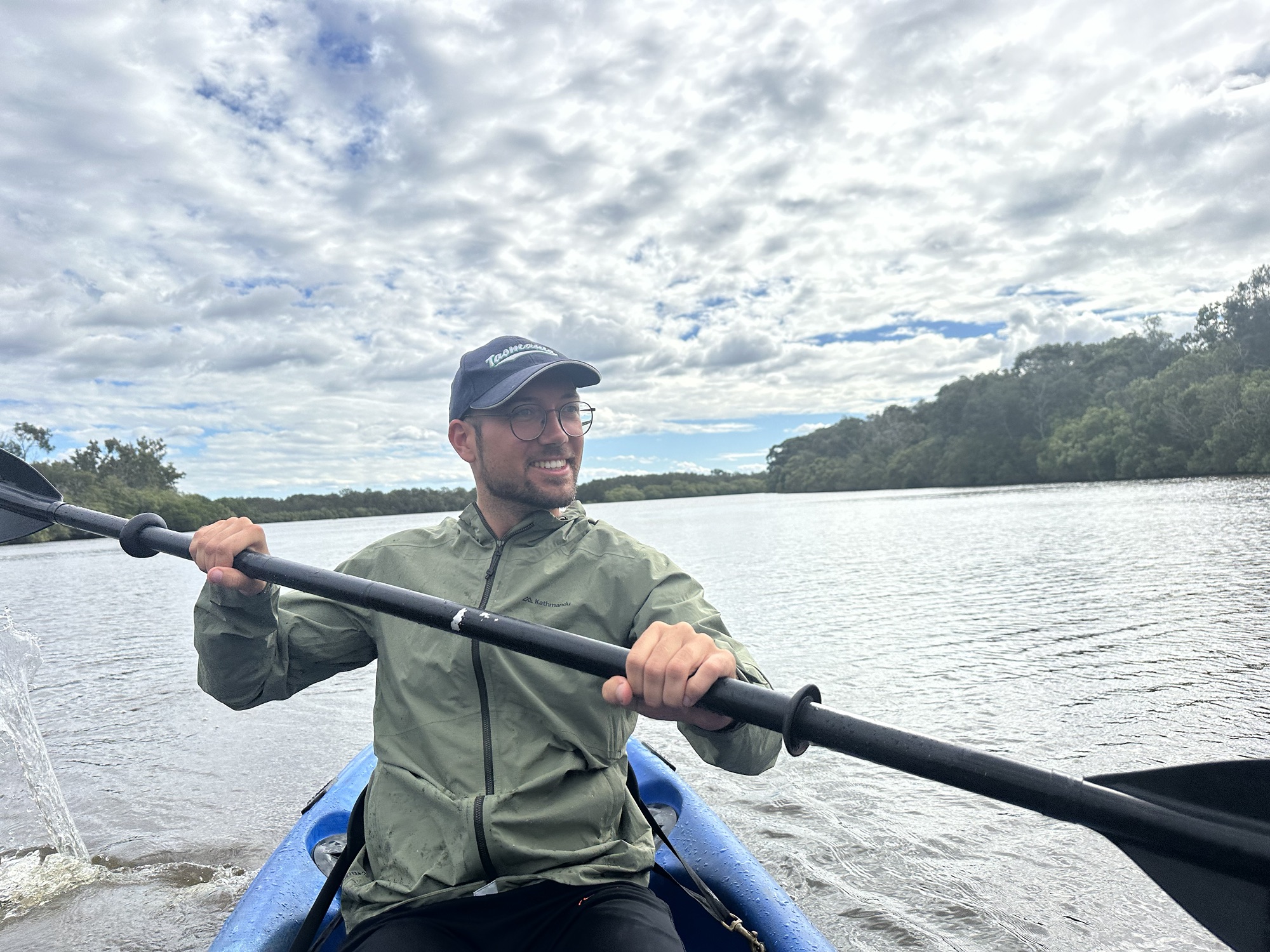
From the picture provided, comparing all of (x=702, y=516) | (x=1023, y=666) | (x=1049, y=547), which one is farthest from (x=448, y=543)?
(x=702, y=516)

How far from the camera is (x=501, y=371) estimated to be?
273 cm

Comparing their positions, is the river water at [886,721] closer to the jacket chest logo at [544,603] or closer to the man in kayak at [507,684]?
the man in kayak at [507,684]

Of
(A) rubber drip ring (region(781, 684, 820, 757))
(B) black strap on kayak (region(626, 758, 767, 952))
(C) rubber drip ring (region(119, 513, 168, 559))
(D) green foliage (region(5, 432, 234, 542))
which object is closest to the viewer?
(A) rubber drip ring (region(781, 684, 820, 757))

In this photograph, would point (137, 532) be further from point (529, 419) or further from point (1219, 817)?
point (1219, 817)

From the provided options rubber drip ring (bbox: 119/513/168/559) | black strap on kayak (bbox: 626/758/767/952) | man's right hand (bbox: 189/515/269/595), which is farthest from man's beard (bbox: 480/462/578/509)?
rubber drip ring (bbox: 119/513/168/559)

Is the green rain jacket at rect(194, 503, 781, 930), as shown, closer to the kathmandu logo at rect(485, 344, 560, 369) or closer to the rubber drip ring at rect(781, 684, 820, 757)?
the rubber drip ring at rect(781, 684, 820, 757)

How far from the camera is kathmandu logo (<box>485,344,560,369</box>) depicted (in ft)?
9.04

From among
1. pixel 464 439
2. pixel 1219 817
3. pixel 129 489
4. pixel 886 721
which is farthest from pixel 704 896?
pixel 129 489

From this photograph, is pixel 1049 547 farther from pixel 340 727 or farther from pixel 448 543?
pixel 448 543

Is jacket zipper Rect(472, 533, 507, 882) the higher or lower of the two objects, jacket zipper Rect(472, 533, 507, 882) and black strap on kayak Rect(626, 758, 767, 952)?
the higher

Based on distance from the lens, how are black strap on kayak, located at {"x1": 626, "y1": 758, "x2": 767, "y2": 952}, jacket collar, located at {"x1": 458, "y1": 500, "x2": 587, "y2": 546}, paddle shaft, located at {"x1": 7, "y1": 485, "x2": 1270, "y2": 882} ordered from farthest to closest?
jacket collar, located at {"x1": 458, "y1": 500, "x2": 587, "y2": 546} → black strap on kayak, located at {"x1": 626, "y1": 758, "x2": 767, "y2": 952} → paddle shaft, located at {"x1": 7, "y1": 485, "x2": 1270, "y2": 882}

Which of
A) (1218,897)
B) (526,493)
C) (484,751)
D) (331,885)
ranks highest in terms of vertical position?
(526,493)

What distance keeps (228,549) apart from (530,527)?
95 centimetres

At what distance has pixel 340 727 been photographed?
8688 mm
